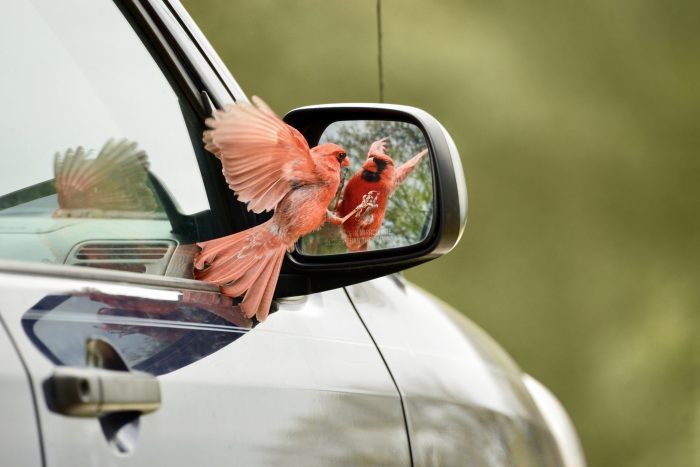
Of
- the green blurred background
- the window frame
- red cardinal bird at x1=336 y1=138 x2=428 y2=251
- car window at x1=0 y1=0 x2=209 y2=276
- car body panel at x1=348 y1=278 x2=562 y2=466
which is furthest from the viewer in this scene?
the green blurred background

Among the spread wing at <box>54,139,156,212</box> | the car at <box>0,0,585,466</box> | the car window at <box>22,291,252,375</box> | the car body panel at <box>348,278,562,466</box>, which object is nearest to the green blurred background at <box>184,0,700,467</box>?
the car body panel at <box>348,278,562,466</box>

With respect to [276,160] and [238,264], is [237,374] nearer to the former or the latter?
[238,264]

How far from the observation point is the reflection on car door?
1091mm

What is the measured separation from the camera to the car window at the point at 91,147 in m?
1.34

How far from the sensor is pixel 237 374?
137 centimetres

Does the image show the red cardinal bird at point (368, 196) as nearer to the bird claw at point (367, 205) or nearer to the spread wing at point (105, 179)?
the bird claw at point (367, 205)

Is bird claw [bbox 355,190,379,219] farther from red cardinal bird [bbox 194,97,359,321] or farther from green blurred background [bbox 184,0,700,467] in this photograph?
green blurred background [bbox 184,0,700,467]

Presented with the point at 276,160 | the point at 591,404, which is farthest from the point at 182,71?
the point at 591,404

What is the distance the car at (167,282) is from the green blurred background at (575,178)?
4054 mm

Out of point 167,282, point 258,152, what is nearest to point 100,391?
point 167,282

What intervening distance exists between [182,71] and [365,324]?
568 mm

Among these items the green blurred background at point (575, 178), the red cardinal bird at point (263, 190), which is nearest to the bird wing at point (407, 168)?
the red cardinal bird at point (263, 190)

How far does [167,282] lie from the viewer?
141 cm

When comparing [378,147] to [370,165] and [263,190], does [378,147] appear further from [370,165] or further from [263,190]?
[263,190]
